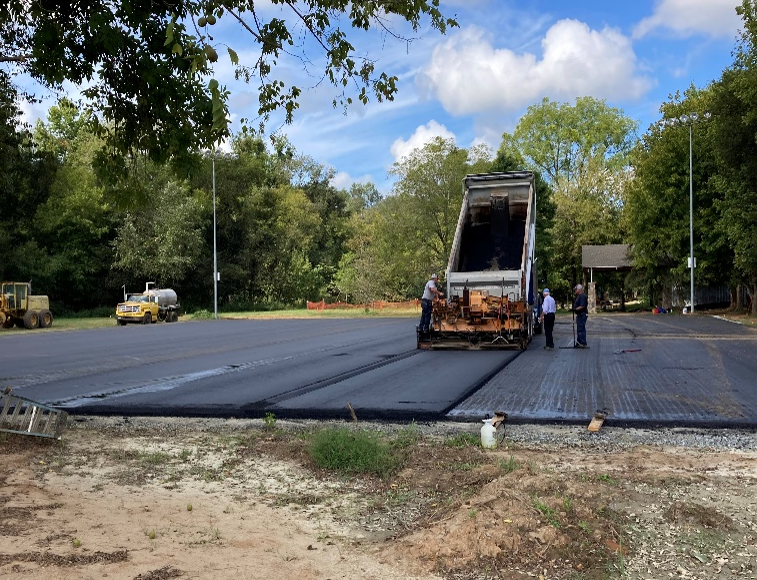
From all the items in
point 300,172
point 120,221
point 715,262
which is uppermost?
point 300,172

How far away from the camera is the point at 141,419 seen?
29.6 ft

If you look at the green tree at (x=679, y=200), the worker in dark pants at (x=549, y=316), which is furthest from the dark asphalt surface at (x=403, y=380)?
the green tree at (x=679, y=200)

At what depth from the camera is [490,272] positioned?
17.3 metres

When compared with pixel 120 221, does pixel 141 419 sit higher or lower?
lower

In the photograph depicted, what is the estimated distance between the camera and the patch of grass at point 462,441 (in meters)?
6.96

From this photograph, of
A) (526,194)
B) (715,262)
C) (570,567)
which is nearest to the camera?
(570,567)

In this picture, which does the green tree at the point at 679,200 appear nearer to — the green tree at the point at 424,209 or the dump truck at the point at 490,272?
the green tree at the point at 424,209

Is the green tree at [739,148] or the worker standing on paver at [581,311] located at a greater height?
the green tree at [739,148]

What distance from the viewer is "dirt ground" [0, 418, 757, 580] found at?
4168mm

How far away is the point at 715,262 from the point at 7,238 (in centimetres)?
3893

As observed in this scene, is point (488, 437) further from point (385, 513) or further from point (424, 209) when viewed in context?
point (424, 209)

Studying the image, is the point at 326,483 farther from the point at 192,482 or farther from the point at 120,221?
the point at 120,221

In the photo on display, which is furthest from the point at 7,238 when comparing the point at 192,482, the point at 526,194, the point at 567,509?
the point at 567,509

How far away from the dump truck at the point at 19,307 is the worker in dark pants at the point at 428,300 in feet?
74.7
